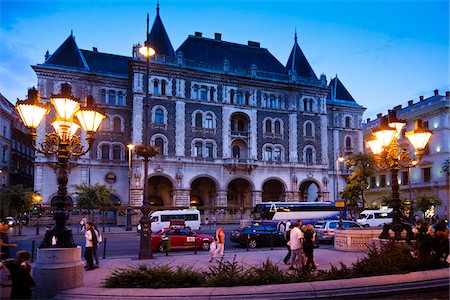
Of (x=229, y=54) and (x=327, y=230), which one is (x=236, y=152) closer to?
(x=229, y=54)

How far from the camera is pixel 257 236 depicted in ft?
78.1

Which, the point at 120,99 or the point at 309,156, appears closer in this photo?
the point at 120,99

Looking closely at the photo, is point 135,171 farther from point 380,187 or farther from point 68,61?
point 380,187

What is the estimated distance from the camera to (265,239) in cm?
2400

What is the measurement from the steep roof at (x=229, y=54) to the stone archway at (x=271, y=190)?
15973 millimetres

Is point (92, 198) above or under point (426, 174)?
under

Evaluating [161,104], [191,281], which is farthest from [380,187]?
[191,281]

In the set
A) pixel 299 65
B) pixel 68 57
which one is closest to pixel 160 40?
pixel 68 57

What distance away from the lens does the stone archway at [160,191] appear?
50.6 metres

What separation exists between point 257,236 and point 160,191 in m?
29.1

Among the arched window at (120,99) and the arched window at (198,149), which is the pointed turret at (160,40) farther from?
the arched window at (198,149)

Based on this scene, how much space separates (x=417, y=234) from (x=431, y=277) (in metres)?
1.70

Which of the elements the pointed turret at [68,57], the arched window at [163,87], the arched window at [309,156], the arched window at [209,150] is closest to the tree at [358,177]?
the arched window at [309,156]

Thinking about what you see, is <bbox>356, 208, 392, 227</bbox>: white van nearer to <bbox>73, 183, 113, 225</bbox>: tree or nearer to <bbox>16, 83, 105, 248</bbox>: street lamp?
<bbox>73, 183, 113, 225</bbox>: tree
